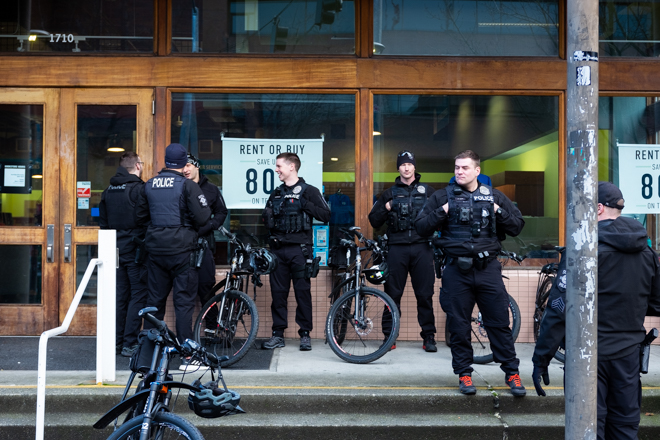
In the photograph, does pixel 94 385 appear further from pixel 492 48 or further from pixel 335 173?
pixel 492 48

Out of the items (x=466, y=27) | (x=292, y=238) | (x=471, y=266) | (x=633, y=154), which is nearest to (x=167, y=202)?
(x=292, y=238)

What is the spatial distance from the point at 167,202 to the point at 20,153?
2.53 m

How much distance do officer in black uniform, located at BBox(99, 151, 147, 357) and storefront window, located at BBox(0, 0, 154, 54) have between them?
62.7 inches

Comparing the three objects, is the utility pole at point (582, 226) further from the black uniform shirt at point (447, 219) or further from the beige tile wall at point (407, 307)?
the beige tile wall at point (407, 307)

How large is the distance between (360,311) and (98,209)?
127 inches

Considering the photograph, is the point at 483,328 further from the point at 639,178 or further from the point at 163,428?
the point at 163,428

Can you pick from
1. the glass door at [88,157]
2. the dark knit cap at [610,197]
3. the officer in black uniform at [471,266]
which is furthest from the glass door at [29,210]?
the dark knit cap at [610,197]

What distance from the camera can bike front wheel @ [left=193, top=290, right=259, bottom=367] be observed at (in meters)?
6.26

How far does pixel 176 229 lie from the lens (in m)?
5.96

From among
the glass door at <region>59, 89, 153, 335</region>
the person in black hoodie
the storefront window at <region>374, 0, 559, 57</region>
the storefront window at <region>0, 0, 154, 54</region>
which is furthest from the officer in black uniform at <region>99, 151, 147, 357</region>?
the person in black hoodie

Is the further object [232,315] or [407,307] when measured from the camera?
[407,307]

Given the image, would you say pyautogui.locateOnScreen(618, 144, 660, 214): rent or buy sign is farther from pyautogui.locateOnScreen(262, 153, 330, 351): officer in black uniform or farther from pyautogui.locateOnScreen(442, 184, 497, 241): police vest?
pyautogui.locateOnScreen(262, 153, 330, 351): officer in black uniform

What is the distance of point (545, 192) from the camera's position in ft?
24.6

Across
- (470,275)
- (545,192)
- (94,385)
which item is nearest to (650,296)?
(470,275)
